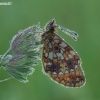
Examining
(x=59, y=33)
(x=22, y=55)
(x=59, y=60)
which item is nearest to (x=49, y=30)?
(x=59, y=60)

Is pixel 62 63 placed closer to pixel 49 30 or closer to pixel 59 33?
pixel 49 30

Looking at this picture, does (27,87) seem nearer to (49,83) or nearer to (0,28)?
(49,83)

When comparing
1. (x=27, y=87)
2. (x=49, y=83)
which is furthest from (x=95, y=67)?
(x=27, y=87)

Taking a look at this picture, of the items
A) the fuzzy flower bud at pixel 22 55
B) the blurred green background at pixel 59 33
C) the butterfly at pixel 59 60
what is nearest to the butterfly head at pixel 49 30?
the butterfly at pixel 59 60

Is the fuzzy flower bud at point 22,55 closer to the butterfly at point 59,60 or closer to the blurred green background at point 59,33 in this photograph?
the butterfly at point 59,60

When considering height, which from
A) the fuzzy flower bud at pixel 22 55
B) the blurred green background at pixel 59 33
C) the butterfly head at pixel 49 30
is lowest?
the fuzzy flower bud at pixel 22 55

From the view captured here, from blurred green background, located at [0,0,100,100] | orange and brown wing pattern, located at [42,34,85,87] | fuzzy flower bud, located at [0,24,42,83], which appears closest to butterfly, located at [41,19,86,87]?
orange and brown wing pattern, located at [42,34,85,87]

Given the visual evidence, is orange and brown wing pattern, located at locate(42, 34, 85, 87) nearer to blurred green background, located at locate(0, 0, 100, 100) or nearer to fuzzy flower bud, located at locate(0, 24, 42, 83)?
fuzzy flower bud, located at locate(0, 24, 42, 83)
